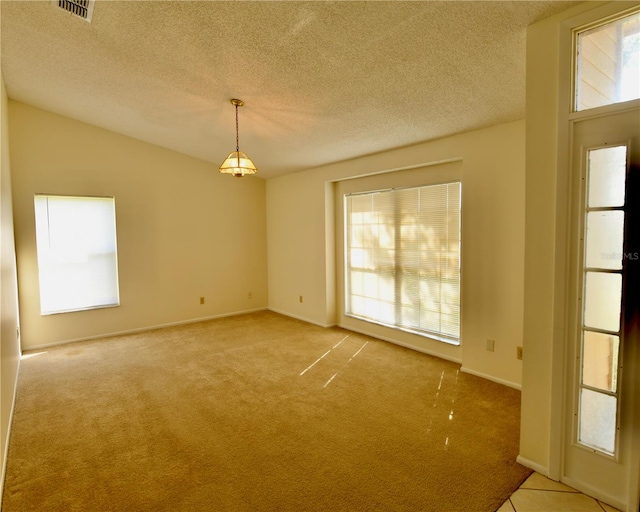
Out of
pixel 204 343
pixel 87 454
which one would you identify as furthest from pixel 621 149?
pixel 204 343

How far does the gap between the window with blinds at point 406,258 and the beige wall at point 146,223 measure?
2.11 m

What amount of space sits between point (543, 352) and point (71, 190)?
5.52m

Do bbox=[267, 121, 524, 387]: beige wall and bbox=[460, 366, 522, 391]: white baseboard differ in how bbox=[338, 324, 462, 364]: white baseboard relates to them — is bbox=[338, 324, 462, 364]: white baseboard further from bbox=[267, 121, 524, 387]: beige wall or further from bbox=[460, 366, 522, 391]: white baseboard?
bbox=[460, 366, 522, 391]: white baseboard

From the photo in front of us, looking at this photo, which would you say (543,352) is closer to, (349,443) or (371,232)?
A: (349,443)

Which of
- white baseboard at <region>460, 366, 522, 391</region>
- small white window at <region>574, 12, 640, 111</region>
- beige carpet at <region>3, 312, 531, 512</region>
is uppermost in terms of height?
small white window at <region>574, 12, 640, 111</region>

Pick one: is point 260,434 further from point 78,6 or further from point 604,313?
point 78,6

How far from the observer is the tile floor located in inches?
71.0

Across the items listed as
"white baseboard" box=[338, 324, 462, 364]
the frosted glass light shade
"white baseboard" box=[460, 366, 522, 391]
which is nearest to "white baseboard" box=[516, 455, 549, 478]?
"white baseboard" box=[460, 366, 522, 391]

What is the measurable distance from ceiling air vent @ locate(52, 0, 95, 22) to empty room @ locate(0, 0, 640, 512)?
0.05 feet

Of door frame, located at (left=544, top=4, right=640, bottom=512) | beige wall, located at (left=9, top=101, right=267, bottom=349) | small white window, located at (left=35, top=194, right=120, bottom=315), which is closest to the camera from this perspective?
door frame, located at (left=544, top=4, right=640, bottom=512)

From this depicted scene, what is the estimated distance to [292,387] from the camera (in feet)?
10.7

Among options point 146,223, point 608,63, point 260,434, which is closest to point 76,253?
point 146,223

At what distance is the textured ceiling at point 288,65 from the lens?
82.8 inches

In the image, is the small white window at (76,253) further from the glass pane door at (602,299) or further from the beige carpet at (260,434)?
the glass pane door at (602,299)
